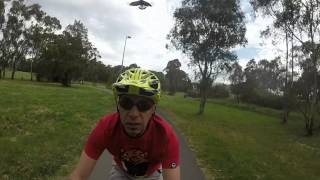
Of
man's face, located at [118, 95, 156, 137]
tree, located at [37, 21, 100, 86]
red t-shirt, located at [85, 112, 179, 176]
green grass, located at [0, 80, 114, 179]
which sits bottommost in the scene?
green grass, located at [0, 80, 114, 179]

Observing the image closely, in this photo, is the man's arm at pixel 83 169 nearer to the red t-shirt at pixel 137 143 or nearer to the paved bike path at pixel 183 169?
the red t-shirt at pixel 137 143

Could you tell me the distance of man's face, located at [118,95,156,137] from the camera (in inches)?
152

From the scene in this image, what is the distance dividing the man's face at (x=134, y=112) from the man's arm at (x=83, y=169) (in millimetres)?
431

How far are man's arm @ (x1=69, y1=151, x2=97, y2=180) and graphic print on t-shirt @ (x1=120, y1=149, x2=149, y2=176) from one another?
1.18 ft

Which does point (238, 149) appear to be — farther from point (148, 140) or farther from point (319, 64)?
point (319, 64)

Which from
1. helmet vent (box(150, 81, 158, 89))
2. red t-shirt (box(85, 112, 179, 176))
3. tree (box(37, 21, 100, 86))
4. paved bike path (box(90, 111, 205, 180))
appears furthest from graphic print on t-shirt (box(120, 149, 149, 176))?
tree (box(37, 21, 100, 86))

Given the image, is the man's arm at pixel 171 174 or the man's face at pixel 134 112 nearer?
the man's face at pixel 134 112

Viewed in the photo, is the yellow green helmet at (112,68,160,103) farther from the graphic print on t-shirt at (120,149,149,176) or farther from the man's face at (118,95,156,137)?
the graphic print on t-shirt at (120,149,149,176)

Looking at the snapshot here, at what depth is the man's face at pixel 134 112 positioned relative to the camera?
12.7 ft

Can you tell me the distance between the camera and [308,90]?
136ft

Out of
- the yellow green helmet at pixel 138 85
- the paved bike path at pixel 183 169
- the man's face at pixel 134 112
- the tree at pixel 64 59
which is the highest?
the tree at pixel 64 59

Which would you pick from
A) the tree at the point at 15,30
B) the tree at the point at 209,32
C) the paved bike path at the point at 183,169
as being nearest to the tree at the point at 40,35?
the tree at the point at 15,30

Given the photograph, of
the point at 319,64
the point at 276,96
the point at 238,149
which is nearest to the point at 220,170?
the point at 238,149

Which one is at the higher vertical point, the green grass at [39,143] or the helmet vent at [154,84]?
the helmet vent at [154,84]
